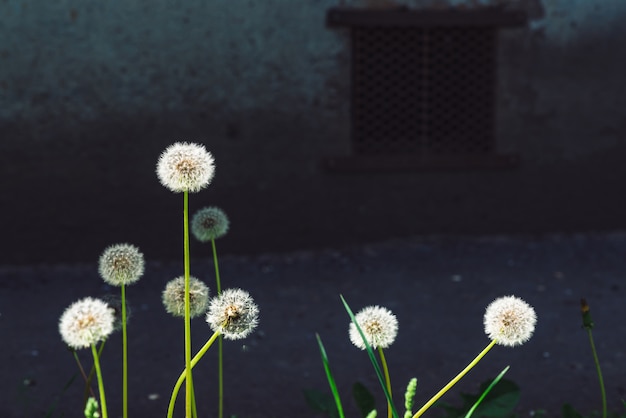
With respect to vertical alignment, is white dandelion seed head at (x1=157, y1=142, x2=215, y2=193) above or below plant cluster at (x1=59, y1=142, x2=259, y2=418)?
above

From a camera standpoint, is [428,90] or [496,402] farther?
[428,90]

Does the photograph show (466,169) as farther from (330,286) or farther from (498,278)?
(330,286)

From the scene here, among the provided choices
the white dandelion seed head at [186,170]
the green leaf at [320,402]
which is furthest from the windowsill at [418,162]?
the white dandelion seed head at [186,170]

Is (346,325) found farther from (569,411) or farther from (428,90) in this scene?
(428,90)

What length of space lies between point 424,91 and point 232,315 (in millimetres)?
5184

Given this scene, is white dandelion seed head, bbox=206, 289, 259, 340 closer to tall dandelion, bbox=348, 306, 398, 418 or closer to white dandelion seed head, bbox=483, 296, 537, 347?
tall dandelion, bbox=348, 306, 398, 418

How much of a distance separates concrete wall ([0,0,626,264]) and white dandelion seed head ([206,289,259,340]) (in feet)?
14.8

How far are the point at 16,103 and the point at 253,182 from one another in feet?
A: 5.91

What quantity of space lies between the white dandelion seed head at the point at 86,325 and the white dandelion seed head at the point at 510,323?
0.74 meters

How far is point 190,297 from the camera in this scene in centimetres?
190

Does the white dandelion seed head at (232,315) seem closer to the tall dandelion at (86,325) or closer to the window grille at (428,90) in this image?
the tall dandelion at (86,325)

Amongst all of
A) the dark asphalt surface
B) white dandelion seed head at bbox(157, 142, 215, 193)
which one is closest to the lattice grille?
the dark asphalt surface

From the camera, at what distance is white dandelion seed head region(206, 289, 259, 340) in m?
1.65

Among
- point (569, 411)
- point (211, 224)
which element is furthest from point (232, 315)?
point (569, 411)
